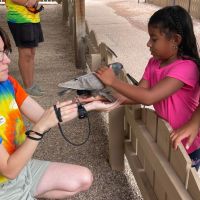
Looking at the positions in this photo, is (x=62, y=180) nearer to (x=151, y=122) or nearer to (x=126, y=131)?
(x=151, y=122)

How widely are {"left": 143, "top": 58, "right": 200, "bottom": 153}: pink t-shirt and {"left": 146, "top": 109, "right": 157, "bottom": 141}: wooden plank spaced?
0.15 feet

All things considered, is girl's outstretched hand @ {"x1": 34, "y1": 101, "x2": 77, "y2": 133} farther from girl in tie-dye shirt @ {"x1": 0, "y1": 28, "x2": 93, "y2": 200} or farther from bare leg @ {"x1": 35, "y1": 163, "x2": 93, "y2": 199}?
bare leg @ {"x1": 35, "y1": 163, "x2": 93, "y2": 199}

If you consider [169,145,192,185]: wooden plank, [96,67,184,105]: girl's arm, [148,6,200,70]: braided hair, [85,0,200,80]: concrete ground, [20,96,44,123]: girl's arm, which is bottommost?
[85,0,200,80]: concrete ground

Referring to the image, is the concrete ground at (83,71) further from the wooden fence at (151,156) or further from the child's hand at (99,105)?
the child's hand at (99,105)

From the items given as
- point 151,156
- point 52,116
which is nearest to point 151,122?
point 151,156

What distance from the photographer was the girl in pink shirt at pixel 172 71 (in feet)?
5.16

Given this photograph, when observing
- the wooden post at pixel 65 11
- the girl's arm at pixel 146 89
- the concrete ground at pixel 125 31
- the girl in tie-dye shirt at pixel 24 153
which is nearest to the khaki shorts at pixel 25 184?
the girl in tie-dye shirt at pixel 24 153

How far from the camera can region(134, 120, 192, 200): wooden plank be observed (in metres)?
1.30

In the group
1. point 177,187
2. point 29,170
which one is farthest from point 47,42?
point 177,187

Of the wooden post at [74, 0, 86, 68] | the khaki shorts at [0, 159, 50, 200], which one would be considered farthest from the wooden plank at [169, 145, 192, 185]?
the wooden post at [74, 0, 86, 68]

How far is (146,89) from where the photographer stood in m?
1.62

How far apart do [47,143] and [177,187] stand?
1.77m

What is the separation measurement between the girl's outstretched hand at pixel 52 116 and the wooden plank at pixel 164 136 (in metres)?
0.40

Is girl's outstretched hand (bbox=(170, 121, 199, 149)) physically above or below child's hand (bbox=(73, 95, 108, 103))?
below
